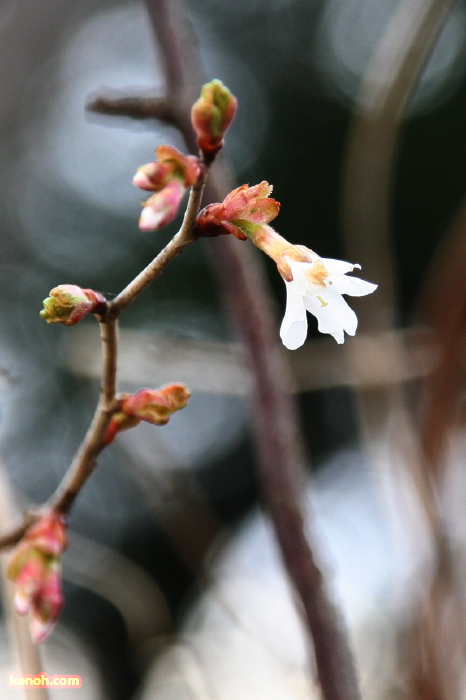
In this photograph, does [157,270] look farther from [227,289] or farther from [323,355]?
[323,355]

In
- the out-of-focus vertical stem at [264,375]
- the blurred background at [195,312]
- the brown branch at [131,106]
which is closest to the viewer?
the out-of-focus vertical stem at [264,375]

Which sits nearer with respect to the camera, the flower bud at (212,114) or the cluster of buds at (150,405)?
the flower bud at (212,114)

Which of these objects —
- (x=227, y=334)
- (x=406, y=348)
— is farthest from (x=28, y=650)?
(x=227, y=334)

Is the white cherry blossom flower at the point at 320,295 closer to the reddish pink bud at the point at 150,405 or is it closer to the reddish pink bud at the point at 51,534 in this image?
the reddish pink bud at the point at 150,405

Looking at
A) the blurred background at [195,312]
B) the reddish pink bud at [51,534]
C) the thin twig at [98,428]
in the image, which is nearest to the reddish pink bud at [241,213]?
the thin twig at [98,428]

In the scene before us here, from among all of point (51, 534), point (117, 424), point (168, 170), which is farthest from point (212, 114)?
point (51, 534)

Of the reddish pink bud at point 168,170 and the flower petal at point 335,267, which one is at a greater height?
the reddish pink bud at point 168,170

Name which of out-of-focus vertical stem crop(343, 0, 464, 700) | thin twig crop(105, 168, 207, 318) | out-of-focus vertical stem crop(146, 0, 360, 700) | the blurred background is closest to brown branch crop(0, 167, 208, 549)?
thin twig crop(105, 168, 207, 318)
